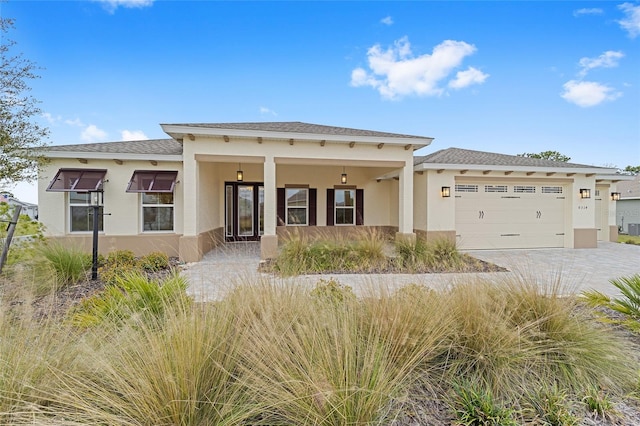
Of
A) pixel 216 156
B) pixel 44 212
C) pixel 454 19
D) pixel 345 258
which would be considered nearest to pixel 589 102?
pixel 454 19

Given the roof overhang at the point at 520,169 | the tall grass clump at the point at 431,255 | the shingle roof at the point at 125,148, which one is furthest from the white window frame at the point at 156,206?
the roof overhang at the point at 520,169

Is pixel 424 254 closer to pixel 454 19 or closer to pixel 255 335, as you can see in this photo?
pixel 255 335

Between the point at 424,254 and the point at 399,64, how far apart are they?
11.8 m

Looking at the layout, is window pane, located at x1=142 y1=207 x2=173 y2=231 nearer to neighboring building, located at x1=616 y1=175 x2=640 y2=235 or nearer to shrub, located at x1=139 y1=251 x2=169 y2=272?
shrub, located at x1=139 y1=251 x2=169 y2=272

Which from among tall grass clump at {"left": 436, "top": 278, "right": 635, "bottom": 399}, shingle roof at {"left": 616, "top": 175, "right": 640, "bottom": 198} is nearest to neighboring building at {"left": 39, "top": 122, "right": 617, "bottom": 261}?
tall grass clump at {"left": 436, "top": 278, "right": 635, "bottom": 399}

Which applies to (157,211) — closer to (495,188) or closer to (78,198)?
(78,198)

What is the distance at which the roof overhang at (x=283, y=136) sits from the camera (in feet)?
27.9

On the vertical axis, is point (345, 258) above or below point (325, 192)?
below

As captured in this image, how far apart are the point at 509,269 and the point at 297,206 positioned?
10122 mm

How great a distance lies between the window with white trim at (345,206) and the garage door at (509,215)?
4714 mm

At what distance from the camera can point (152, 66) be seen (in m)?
12.8

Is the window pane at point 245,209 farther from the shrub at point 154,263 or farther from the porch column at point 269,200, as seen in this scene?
the shrub at point 154,263

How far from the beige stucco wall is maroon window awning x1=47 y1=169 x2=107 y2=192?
21 cm

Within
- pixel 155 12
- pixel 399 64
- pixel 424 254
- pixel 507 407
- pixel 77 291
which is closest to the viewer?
pixel 507 407
